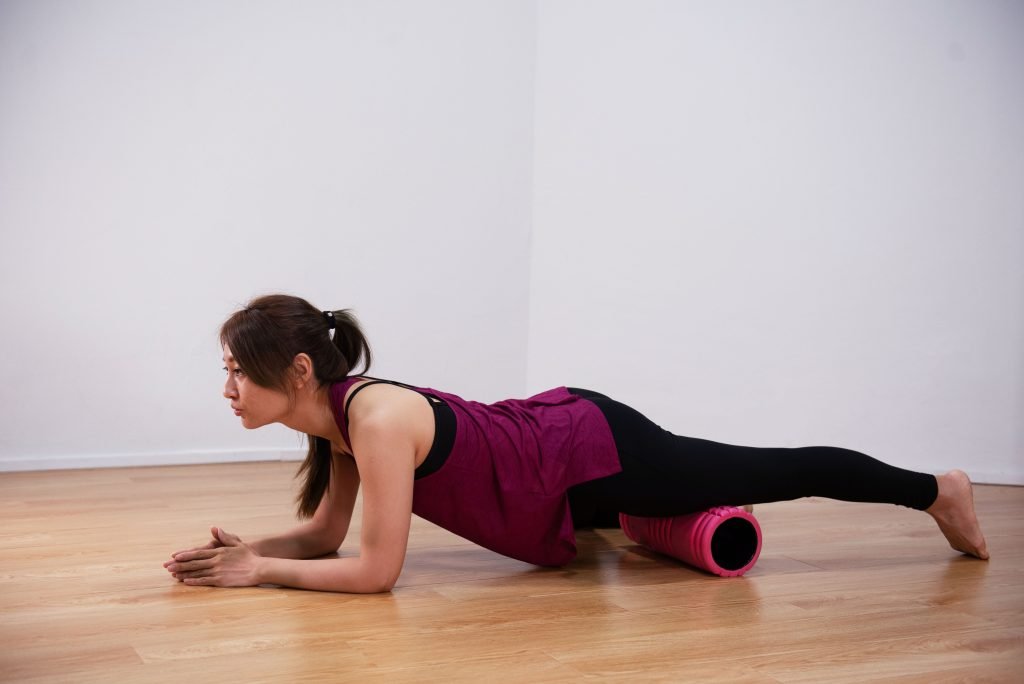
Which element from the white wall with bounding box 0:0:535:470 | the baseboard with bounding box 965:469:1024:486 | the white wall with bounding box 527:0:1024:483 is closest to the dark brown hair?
the white wall with bounding box 0:0:535:470

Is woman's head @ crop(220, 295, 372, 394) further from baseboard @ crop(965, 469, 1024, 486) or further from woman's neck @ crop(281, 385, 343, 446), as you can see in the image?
baseboard @ crop(965, 469, 1024, 486)

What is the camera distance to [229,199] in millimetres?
3693

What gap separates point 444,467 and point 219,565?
47 cm

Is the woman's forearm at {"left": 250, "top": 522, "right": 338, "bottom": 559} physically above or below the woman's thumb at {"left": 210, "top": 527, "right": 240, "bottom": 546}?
below

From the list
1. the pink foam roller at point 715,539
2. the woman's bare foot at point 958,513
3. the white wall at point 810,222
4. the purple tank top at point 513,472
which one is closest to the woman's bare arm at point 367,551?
the purple tank top at point 513,472

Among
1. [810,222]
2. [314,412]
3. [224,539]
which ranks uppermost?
[810,222]

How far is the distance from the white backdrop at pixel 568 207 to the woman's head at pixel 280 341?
1751mm

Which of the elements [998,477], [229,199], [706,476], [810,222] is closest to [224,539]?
[706,476]

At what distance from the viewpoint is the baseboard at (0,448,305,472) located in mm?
3447

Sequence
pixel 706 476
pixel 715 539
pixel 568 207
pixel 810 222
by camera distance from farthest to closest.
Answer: pixel 568 207
pixel 810 222
pixel 715 539
pixel 706 476

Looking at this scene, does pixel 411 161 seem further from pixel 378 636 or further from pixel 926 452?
pixel 378 636

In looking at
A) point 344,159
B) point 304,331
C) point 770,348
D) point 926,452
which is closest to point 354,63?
point 344,159

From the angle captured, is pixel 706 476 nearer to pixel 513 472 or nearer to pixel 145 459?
pixel 513 472

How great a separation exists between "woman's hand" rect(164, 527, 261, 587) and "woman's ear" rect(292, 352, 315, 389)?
33 centimetres
